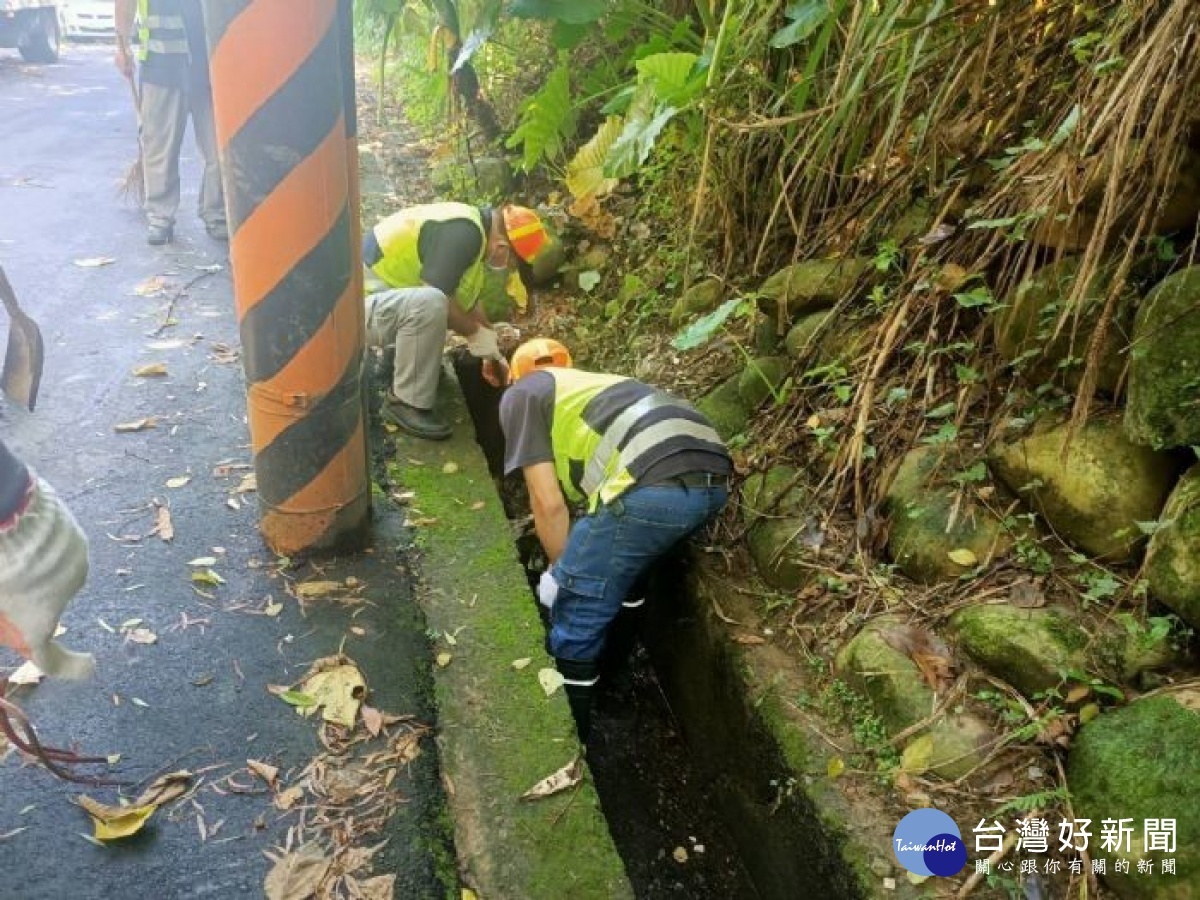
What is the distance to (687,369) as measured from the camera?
437 cm

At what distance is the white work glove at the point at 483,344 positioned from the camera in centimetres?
487

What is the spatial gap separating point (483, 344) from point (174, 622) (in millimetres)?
2497

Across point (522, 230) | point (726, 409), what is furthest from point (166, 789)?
point (522, 230)

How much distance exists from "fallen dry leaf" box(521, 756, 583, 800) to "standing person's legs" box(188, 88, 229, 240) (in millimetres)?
4680

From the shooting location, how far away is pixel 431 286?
4.50 m

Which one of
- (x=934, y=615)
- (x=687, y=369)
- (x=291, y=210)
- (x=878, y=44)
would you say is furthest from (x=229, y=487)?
(x=878, y=44)

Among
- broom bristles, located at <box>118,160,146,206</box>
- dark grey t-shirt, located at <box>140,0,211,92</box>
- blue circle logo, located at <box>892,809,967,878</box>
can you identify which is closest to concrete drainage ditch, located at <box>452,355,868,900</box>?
blue circle logo, located at <box>892,809,967,878</box>

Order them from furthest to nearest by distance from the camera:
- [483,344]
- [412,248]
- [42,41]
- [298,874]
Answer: [42,41] < [483,344] < [412,248] < [298,874]

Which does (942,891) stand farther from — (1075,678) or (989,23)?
(989,23)

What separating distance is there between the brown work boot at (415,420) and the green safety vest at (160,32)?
3.01 meters

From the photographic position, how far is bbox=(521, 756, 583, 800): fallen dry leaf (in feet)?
7.73

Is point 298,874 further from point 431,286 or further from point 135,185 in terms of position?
point 135,185

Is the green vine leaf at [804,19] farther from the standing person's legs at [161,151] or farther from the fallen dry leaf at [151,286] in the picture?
the standing person's legs at [161,151]

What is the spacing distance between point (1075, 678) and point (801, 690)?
0.80 m
